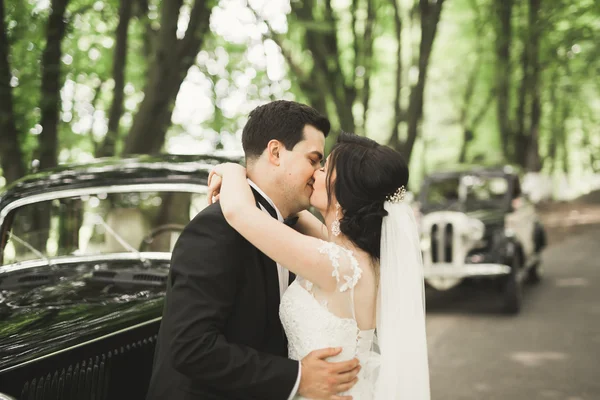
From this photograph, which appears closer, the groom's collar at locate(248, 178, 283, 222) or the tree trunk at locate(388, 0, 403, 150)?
the groom's collar at locate(248, 178, 283, 222)

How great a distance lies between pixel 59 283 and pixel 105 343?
36.5 inches

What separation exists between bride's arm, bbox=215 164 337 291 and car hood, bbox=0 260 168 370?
920 mm

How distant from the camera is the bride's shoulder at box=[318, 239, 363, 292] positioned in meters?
2.48

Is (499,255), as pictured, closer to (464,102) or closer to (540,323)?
(540,323)

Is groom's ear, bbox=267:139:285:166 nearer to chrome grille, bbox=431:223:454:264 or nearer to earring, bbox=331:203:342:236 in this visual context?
earring, bbox=331:203:342:236

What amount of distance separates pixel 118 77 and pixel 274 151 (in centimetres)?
865

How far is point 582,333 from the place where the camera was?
330 inches

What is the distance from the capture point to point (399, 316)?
279 centimetres

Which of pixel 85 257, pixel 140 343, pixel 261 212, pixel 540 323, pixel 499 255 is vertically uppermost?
pixel 261 212

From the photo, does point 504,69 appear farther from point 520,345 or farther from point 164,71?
point 164,71

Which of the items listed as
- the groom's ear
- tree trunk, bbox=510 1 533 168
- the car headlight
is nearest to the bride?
the groom's ear

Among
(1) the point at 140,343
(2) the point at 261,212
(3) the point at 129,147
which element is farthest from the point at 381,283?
(3) the point at 129,147

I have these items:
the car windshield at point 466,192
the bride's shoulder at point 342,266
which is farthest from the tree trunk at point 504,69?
the bride's shoulder at point 342,266

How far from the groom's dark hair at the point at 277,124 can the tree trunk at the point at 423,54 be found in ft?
33.1
